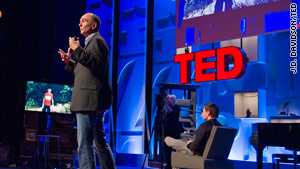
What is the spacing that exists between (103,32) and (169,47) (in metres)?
2.38

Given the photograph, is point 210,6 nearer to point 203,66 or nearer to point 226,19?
point 226,19

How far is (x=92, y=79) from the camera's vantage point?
A: 2643mm

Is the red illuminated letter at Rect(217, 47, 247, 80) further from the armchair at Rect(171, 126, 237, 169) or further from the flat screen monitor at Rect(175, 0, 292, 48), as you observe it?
the armchair at Rect(171, 126, 237, 169)

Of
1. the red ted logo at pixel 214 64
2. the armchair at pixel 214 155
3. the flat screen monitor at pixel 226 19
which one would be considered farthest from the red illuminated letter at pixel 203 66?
the armchair at pixel 214 155

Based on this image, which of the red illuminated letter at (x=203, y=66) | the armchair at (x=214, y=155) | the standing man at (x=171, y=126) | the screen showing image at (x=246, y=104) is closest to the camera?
the armchair at (x=214, y=155)

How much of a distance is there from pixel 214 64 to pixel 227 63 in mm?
276

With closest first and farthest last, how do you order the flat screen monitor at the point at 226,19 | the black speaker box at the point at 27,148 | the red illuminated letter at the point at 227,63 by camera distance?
the flat screen monitor at the point at 226,19, the red illuminated letter at the point at 227,63, the black speaker box at the point at 27,148

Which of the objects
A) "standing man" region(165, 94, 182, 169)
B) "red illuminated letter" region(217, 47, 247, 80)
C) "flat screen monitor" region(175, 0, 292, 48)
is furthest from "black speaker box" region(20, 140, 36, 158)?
"red illuminated letter" region(217, 47, 247, 80)

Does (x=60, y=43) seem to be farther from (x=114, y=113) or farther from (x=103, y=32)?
(x=114, y=113)

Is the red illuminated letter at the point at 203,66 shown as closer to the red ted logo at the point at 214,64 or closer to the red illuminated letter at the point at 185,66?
the red ted logo at the point at 214,64

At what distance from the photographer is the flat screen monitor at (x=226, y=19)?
21.0ft

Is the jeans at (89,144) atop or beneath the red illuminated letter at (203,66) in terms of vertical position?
beneath

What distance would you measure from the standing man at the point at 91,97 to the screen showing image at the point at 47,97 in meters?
4.09

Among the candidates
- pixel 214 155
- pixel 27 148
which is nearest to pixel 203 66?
pixel 214 155
